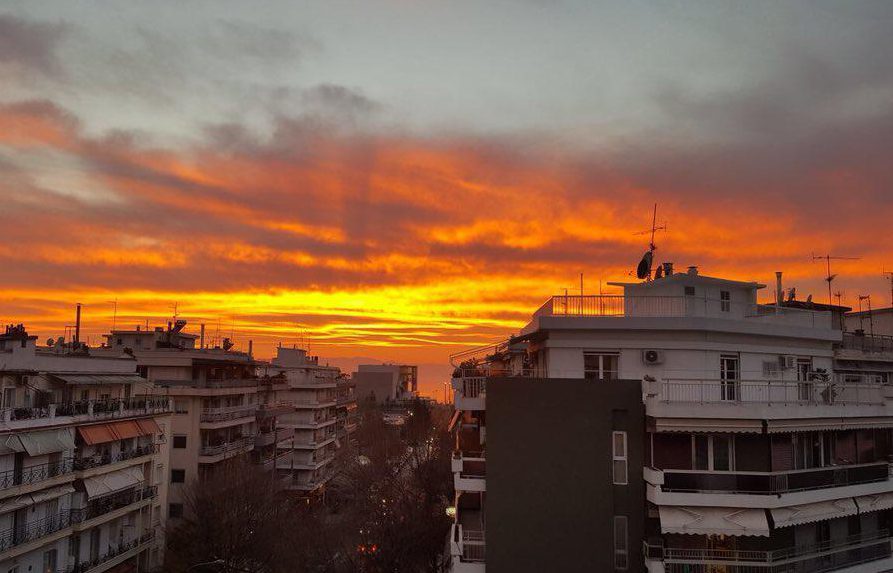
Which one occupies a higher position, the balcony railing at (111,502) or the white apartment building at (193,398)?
the white apartment building at (193,398)

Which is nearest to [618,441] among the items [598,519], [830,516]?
[598,519]

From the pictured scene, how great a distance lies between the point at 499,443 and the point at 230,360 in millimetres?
35232

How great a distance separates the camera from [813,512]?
66.4ft

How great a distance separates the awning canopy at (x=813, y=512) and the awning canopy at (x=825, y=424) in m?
2.25

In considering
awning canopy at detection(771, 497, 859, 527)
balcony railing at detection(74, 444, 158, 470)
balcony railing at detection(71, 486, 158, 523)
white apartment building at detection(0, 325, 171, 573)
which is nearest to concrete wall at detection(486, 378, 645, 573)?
awning canopy at detection(771, 497, 859, 527)

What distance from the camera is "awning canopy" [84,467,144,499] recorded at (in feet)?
105

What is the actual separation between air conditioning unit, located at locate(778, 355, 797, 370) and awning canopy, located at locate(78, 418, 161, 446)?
29.9 meters

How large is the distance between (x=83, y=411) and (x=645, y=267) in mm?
26603

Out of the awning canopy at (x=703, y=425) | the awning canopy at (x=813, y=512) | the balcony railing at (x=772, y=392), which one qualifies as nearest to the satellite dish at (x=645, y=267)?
the balcony railing at (x=772, y=392)

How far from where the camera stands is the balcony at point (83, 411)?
89.4 ft

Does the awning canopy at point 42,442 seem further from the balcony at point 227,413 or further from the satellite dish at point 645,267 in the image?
the satellite dish at point 645,267

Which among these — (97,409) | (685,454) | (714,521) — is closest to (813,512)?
(714,521)

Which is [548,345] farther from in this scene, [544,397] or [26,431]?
[26,431]

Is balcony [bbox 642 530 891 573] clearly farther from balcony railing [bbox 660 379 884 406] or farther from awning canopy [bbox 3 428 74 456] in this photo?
awning canopy [bbox 3 428 74 456]
